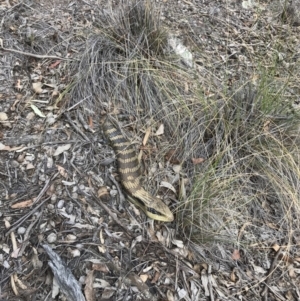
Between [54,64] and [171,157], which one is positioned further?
[54,64]

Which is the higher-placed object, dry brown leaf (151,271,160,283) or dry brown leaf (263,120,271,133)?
dry brown leaf (263,120,271,133)

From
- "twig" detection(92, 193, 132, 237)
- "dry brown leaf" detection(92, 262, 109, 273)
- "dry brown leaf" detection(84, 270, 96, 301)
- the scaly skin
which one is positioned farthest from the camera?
the scaly skin

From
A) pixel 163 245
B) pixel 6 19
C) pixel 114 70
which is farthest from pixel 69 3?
pixel 163 245

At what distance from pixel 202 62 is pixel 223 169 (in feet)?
4.21

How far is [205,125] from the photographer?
3000 mm

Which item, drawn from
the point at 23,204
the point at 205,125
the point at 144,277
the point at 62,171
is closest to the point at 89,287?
the point at 144,277

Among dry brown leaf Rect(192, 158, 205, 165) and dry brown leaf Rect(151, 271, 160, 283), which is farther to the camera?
dry brown leaf Rect(192, 158, 205, 165)

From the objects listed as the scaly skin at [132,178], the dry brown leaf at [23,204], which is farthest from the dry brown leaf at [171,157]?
the dry brown leaf at [23,204]

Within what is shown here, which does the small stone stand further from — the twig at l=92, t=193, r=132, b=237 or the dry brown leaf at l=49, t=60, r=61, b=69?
the dry brown leaf at l=49, t=60, r=61, b=69

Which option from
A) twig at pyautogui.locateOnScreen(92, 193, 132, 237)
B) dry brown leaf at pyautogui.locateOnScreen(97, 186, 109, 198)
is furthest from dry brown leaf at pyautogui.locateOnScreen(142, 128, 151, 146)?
twig at pyautogui.locateOnScreen(92, 193, 132, 237)

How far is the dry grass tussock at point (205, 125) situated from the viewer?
274 cm

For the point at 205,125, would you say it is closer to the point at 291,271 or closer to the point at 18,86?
the point at 291,271

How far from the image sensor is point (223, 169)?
2752 mm

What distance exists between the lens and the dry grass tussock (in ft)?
8.99
